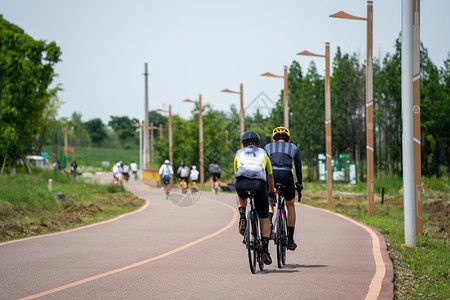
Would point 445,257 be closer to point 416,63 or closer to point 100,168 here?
point 416,63

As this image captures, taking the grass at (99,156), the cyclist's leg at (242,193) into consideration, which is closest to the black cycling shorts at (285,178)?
the cyclist's leg at (242,193)

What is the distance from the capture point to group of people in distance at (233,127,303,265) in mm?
8969

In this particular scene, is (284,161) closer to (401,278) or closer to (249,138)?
(249,138)

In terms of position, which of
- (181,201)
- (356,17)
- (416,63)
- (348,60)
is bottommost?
(181,201)

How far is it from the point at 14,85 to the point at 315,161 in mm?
30370

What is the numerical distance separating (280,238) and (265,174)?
122 cm

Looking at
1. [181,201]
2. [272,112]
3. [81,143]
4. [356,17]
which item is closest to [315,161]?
[272,112]

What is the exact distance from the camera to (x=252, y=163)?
29.6 ft

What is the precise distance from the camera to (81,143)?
16038 centimetres

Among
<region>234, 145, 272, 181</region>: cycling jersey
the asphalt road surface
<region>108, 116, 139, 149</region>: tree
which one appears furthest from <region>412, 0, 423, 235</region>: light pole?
<region>108, 116, 139, 149</region>: tree

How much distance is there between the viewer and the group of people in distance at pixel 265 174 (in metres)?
8.97

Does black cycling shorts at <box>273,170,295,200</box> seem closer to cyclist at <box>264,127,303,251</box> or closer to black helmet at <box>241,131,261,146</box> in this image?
cyclist at <box>264,127,303,251</box>

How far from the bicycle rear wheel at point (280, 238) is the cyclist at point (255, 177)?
459 millimetres

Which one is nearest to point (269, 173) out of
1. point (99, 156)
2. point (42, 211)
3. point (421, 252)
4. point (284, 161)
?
point (284, 161)
